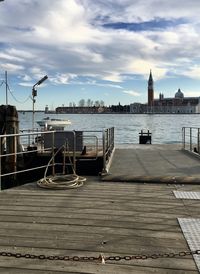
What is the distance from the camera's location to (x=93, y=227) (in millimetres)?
4730

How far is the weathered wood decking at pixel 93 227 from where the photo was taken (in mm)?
3564

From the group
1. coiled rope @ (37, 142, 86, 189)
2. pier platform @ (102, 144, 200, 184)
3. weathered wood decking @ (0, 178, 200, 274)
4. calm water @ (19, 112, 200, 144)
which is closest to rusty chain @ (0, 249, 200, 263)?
weathered wood decking @ (0, 178, 200, 274)

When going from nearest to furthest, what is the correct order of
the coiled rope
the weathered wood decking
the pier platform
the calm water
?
1. the weathered wood decking
2. the coiled rope
3. the pier platform
4. the calm water

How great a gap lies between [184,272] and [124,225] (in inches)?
58.0

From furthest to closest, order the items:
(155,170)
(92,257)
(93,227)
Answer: (155,170) < (93,227) < (92,257)

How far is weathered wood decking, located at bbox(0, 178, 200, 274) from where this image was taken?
3564mm

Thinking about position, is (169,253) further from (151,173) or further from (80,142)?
(80,142)

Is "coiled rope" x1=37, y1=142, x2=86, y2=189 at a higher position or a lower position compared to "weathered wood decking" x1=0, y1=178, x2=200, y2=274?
higher

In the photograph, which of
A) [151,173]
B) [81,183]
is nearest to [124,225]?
[81,183]

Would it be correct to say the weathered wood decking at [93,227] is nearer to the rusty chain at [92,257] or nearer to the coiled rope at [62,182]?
the rusty chain at [92,257]

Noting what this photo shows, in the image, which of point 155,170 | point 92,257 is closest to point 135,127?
point 155,170

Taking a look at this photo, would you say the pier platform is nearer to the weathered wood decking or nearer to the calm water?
the weathered wood decking

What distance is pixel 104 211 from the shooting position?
554 centimetres

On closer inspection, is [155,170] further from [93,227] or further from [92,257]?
[92,257]
